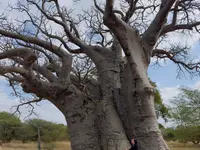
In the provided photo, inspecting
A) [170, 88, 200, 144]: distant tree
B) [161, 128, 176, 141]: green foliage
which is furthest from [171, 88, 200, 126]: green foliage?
[161, 128, 176, 141]: green foliage

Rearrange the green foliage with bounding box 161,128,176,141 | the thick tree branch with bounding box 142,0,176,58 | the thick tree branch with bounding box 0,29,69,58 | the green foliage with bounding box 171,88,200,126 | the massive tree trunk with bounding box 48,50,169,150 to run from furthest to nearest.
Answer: the green foliage with bounding box 161,128,176,141 < the green foliage with bounding box 171,88,200,126 < the thick tree branch with bounding box 0,29,69,58 < the thick tree branch with bounding box 142,0,176,58 < the massive tree trunk with bounding box 48,50,169,150


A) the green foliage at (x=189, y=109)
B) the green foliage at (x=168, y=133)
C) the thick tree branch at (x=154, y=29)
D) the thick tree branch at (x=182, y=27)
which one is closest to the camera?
the thick tree branch at (x=154, y=29)

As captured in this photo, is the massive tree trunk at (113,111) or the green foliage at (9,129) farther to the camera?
the green foliage at (9,129)

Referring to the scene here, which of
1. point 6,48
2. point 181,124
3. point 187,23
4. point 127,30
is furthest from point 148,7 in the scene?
point 181,124

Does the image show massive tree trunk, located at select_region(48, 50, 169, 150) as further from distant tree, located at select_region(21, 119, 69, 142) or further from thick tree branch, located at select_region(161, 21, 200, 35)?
distant tree, located at select_region(21, 119, 69, 142)

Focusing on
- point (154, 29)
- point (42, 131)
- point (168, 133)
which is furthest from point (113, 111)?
point (168, 133)

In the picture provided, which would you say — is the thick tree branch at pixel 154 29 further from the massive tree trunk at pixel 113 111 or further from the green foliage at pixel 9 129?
the green foliage at pixel 9 129

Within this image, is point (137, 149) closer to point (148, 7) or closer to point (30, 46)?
point (30, 46)

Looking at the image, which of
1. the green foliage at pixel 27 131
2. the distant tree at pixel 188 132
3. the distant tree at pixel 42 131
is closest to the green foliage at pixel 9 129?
the green foliage at pixel 27 131

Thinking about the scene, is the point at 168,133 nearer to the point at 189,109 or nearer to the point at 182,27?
the point at 189,109

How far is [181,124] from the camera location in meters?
18.3

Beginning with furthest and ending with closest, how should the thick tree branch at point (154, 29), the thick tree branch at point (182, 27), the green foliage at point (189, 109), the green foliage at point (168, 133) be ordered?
the green foliage at point (168, 133)
the green foliage at point (189, 109)
the thick tree branch at point (182, 27)
the thick tree branch at point (154, 29)

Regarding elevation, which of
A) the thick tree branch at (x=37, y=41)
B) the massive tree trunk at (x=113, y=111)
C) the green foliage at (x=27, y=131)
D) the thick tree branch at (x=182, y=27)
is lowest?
the massive tree trunk at (x=113, y=111)

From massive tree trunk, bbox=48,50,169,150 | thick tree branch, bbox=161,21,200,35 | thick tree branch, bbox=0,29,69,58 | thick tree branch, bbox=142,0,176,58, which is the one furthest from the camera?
thick tree branch, bbox=161,21,200,35
